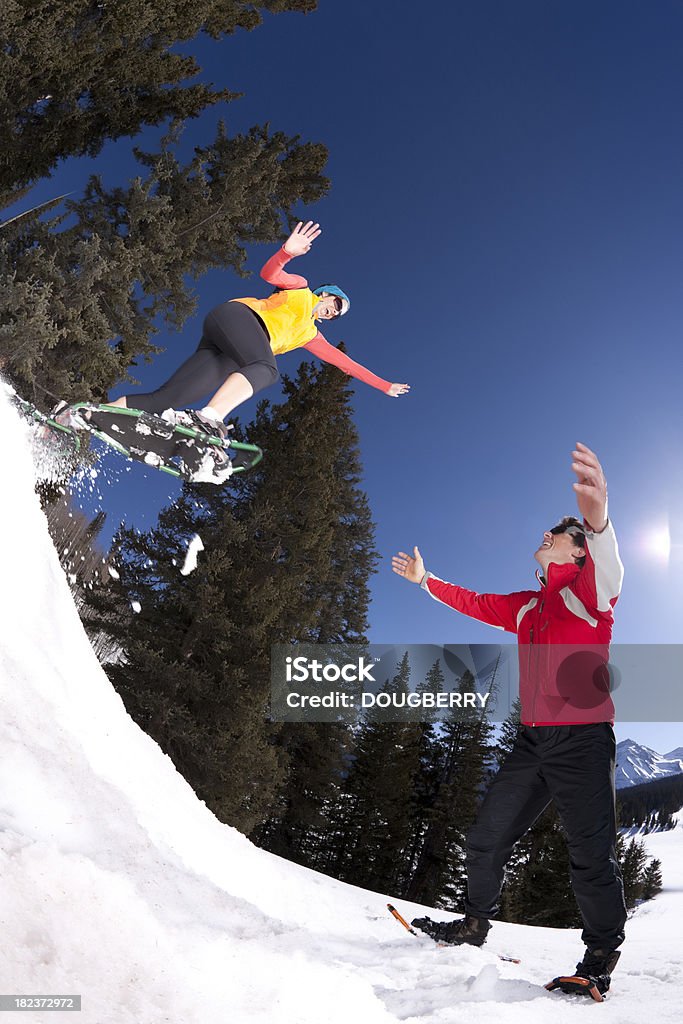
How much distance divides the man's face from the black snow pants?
1.02m

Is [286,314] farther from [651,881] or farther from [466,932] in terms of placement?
[651,881]

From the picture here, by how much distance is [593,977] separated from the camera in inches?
147

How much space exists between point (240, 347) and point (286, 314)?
0.58 metres

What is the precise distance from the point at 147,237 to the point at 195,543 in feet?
21.9

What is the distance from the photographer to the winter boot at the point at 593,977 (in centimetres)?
371

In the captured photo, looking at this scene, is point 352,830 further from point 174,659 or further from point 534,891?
point 174,659

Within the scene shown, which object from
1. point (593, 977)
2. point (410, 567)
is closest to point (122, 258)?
point (410, 567)

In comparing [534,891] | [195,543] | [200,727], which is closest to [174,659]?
[200,727]

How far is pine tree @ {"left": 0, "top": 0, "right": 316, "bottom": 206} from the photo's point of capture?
1130cm

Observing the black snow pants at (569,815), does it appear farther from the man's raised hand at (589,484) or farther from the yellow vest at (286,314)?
the yellow vest at (286,314)

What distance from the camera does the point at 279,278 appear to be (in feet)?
20.3

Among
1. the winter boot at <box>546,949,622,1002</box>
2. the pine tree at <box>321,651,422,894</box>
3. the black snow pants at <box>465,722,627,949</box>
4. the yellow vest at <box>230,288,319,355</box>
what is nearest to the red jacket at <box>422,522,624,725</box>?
the black snow pants at <box>465,722,627,949</box>

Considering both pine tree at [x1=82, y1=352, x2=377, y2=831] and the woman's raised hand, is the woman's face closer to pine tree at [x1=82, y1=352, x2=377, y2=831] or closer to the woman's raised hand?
the woman's raised hand

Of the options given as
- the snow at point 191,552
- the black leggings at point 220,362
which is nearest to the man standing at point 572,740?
the black leggings at point 220,362
